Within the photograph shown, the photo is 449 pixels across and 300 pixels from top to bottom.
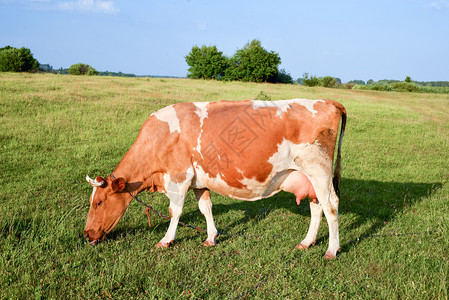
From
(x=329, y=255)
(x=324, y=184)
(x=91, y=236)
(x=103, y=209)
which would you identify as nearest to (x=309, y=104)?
(x=324, y=184)

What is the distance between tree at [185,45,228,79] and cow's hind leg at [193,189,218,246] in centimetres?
5133

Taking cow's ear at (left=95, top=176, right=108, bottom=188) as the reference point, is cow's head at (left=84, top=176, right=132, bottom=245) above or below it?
below

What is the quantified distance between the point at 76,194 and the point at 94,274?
373cm

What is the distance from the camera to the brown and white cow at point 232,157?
510 centimetres

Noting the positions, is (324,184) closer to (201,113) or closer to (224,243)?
(224,243)

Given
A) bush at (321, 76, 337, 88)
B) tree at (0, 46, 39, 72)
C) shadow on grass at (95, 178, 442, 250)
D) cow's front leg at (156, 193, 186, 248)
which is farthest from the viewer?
bush at (321, 76, 337, 88)

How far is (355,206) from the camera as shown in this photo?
7602 mm

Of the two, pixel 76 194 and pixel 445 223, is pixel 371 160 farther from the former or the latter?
pixel 76 194

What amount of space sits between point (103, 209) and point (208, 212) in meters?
1.73

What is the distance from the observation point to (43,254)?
4.88m

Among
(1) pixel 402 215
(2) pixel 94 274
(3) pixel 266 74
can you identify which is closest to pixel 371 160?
(1) pixel 402 215

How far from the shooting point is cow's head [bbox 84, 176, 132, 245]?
534cm

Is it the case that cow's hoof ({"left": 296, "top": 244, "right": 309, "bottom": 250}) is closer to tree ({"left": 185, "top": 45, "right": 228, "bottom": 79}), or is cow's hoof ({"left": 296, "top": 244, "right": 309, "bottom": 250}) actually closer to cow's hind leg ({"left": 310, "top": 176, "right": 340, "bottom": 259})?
cow's hind leg ({"left": 310, "top": 176, "right": 340, "bottom": 259})

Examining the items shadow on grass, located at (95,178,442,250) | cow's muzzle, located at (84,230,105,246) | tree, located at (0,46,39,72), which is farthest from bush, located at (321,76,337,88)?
cow's muzzle, located at (84,230,105,246)
